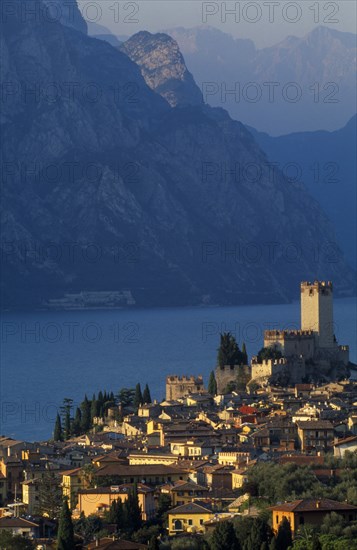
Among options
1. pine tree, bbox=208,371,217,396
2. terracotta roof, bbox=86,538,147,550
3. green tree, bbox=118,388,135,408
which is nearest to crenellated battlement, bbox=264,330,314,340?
pine tree, bbox=208,371,217,396

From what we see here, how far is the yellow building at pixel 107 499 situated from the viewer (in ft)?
211

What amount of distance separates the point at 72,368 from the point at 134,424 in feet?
304

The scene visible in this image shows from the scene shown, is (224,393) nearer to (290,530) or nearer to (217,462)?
(217,462)

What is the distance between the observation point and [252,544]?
179ft

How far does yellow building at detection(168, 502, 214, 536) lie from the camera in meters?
61.5

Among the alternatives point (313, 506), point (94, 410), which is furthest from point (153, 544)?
point (94, 410)

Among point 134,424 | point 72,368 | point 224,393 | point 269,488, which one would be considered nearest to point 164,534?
point 269,488

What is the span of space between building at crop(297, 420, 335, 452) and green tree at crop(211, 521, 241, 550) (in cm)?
2004

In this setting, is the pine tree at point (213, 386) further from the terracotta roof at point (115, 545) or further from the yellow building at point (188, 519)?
the terracotta roof at point (115, 545)

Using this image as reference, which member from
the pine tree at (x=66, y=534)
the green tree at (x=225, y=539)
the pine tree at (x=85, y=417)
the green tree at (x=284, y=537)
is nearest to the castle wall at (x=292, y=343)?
the pine tree at (x=85, y=417)

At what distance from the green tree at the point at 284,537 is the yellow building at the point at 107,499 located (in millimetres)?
8303

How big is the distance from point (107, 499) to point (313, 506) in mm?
9287

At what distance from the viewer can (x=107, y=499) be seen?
214 ft

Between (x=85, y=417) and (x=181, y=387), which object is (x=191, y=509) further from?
(x=181, y=387)
